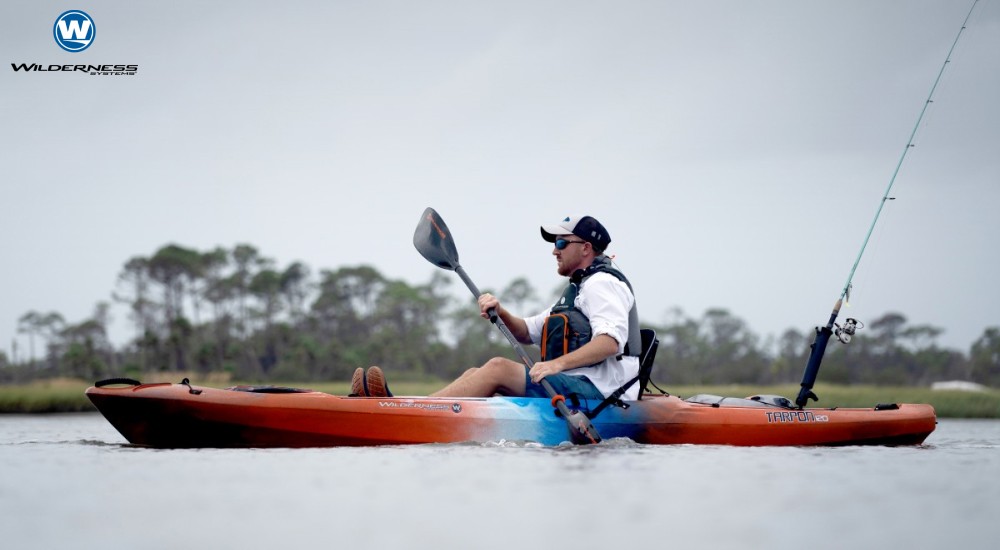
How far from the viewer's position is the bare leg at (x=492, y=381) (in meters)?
5.98

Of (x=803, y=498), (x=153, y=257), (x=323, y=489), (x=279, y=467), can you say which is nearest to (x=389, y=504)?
(x=323, y=489)

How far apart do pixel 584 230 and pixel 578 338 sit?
67 centimetres

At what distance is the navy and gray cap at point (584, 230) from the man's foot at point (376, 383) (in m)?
1.34

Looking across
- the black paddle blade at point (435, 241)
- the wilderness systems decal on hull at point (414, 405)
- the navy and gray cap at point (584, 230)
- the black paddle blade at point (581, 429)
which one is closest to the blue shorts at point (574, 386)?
the black paddle blade at point (581, 429)

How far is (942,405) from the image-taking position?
49.0ft

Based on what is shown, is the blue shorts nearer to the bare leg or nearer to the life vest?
the life vest

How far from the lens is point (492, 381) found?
6027mm

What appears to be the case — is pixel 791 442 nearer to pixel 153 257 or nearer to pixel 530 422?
A: pixel 530 422

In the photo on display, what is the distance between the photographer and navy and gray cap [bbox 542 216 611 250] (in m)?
5.98

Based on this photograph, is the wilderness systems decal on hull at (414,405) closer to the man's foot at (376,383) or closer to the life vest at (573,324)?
the man's foot at (376,383)

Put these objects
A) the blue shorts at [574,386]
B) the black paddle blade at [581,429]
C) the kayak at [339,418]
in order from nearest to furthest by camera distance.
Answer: the kayak at [339,418] → the black paddle blade at [581,429] → the blue shorts at [574,386]

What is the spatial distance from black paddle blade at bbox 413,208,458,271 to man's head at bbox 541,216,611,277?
3.57ft

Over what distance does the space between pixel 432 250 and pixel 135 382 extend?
2201 mm

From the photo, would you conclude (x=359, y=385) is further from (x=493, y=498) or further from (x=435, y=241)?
(x=493, y=498)
